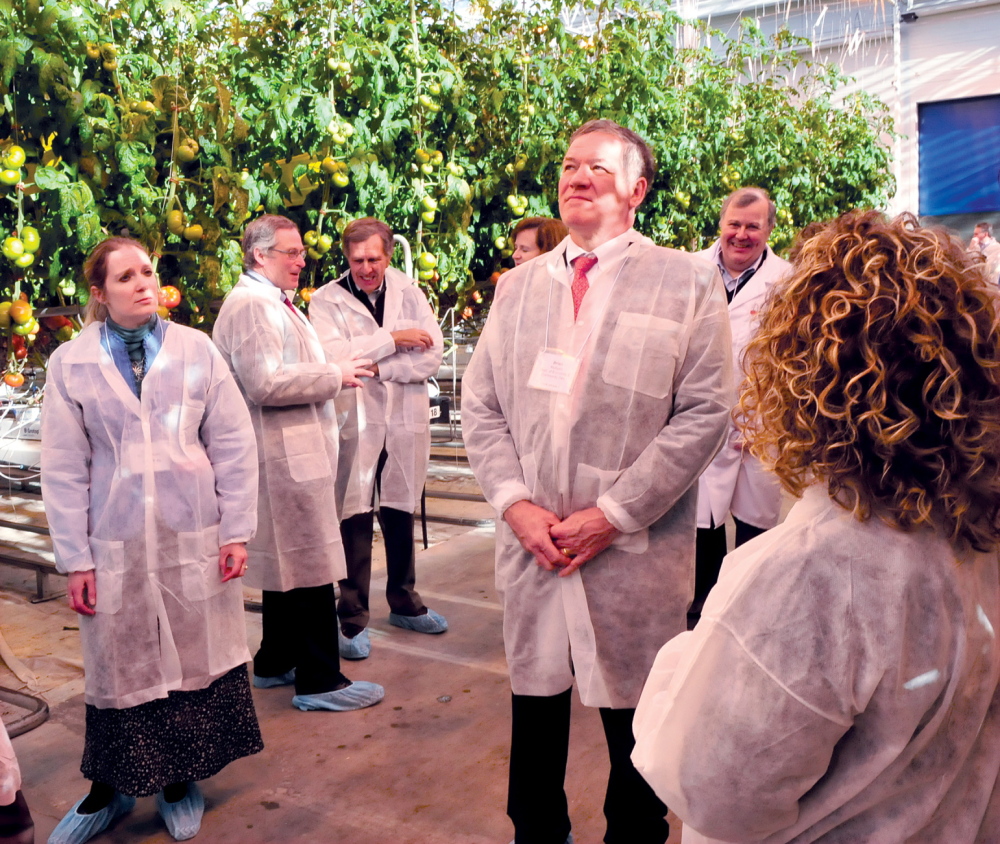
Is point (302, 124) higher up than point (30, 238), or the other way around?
point (302, 124)

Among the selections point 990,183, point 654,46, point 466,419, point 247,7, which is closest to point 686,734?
point 466,419

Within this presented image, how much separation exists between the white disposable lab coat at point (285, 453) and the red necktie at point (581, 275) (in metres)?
1.12

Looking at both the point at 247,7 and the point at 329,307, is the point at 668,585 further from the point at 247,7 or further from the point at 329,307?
the point at 247,7

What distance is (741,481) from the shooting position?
125 inches

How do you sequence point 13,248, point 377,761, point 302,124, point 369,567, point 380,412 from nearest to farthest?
point 377,761 < point 13,248 < point 369,567 < point 380,412 < point 302,124

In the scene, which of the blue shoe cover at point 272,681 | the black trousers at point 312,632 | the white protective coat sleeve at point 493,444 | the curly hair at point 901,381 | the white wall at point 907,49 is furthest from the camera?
the white wall at point 907,49

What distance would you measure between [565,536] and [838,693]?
0.94 m

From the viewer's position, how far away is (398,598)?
354 centimetres

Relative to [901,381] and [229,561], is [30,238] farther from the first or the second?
[901,381]

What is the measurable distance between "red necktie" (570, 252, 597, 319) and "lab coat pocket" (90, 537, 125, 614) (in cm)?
110

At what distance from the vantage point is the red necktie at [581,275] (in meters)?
1.86

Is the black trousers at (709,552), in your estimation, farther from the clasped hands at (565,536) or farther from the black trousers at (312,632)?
the clasped hands at (565,536)

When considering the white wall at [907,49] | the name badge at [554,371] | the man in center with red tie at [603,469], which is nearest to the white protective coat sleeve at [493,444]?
the man in center with red tie at [603,469]

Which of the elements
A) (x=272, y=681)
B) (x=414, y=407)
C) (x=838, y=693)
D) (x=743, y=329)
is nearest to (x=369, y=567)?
(x=272, y=681)
